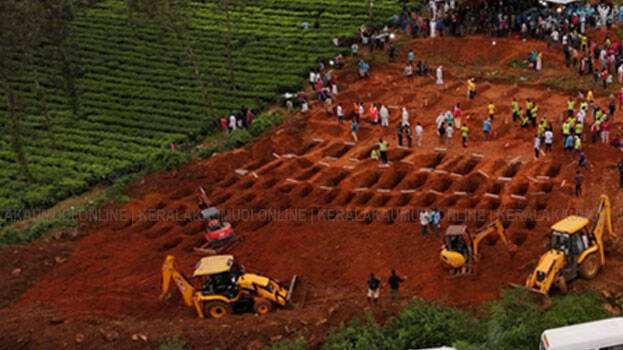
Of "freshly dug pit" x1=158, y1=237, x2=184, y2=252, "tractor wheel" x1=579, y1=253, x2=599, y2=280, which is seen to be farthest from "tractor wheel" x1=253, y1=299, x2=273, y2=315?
"tractor wheel" x1=579, y1=253, x2=599, y2=280

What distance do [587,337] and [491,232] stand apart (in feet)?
26.8

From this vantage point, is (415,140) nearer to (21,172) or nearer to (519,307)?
(519,307)

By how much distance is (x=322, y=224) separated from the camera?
2948 cm

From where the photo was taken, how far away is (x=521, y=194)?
2997 cm

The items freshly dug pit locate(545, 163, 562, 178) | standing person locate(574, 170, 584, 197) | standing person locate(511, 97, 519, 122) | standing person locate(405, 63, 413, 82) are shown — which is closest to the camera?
standing person locate(574, 170, 584, 197)

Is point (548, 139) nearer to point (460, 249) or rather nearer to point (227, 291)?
point (460, 249)

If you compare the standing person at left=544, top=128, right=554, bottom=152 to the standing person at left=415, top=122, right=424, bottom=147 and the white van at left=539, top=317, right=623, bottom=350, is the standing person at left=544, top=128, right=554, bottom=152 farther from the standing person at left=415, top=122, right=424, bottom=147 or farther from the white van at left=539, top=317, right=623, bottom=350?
the white van at left=539, top=317, right=623, bottom=350

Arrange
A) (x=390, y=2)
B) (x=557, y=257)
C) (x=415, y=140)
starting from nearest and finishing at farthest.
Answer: (x=557, y=257), (x=415, y=140), (x=390, y=2)

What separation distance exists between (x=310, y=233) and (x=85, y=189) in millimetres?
16258

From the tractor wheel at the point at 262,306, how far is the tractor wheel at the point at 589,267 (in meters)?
10.6

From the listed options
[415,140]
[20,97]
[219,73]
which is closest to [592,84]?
[415,140]

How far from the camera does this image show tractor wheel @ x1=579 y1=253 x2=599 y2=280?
888 inches

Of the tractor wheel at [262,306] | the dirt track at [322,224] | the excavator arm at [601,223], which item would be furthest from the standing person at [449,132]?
the tractor wheel at [262,306]

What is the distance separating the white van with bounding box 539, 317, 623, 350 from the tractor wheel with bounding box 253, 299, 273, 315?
30.0ft
